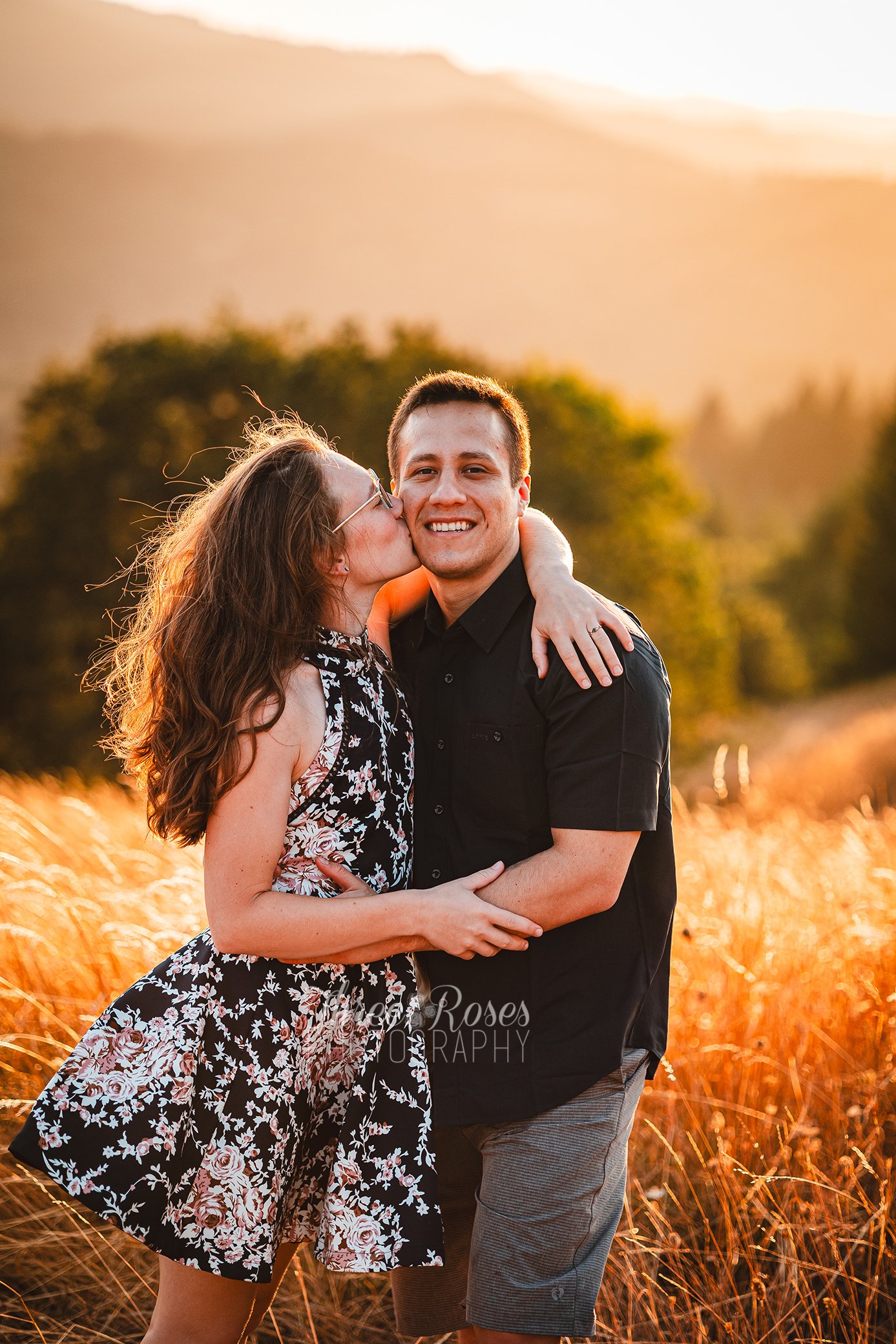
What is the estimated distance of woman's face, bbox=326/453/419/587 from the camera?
7.54 ft

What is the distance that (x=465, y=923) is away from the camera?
204 centimetres

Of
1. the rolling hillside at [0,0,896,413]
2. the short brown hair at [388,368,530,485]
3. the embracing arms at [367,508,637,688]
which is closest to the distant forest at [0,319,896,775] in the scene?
the short brown hair at [388,368,530,485]

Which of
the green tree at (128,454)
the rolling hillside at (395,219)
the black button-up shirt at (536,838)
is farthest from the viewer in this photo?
the rolling hillside at (395,219)

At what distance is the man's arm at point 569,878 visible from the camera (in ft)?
6.75

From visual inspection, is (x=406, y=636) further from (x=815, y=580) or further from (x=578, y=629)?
(x=815, y=580)

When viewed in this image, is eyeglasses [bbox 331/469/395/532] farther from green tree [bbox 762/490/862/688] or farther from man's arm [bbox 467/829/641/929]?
green tree [bbox 762/490/862/688]

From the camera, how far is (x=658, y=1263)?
2508 millimetres

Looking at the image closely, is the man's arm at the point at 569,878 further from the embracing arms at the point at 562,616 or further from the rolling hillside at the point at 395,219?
the rolling hillside at the point at 395,219

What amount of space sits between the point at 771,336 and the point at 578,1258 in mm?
167690

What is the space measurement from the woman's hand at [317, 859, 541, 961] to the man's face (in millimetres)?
848

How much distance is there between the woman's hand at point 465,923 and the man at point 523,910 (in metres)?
0.05

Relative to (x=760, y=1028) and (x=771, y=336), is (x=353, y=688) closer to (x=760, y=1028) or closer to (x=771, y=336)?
(x=760, y=1028)

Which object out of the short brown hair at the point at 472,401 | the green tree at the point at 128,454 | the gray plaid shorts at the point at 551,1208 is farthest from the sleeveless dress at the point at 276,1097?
the green tree at the point at 128,454

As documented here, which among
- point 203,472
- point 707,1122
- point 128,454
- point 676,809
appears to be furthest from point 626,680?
point 128,454
